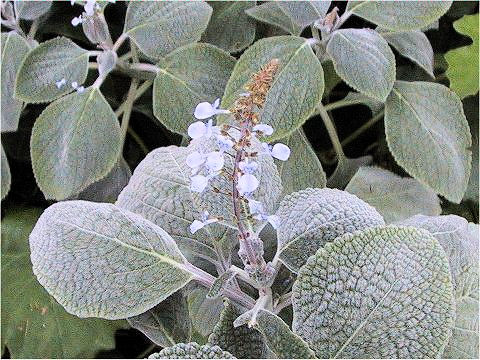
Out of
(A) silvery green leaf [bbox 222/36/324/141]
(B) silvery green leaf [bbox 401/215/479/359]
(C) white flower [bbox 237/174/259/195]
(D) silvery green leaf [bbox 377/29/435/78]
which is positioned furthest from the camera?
(D) silvery green leaf [bbox 377/29/435/78]

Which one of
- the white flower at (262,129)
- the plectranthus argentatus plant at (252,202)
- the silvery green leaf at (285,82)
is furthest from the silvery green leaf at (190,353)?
the silvery green leaf at (285,82)

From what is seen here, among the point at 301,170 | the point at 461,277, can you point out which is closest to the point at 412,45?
the point at 301,170

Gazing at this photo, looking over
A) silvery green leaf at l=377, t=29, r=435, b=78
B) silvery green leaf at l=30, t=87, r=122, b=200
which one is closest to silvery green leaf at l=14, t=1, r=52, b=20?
silvery green leaf at l=30, t=87, r=122, b=200

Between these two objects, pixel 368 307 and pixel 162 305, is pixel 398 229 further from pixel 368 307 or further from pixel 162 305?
pixel 162 305

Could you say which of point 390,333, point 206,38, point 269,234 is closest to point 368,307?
point 390,333

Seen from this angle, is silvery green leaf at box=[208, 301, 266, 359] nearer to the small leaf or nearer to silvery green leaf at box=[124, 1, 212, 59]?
the small leaf

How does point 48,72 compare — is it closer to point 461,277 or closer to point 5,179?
point 5,179

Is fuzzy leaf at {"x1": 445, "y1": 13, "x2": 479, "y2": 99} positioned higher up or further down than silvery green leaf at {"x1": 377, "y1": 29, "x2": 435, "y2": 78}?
further down
